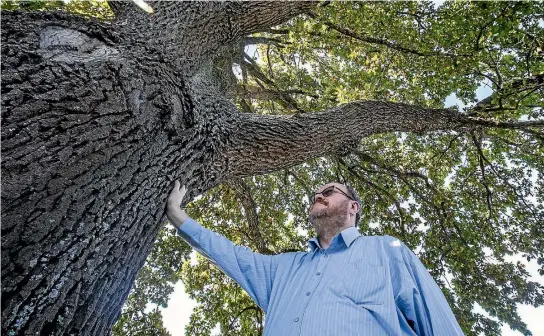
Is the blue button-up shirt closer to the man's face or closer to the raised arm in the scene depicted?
the raised arm

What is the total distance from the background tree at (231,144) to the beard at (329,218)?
2.27 feet

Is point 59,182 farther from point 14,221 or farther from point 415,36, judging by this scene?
point 415,36

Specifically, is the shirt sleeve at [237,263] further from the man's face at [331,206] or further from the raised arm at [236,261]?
the man's face at [331,206]

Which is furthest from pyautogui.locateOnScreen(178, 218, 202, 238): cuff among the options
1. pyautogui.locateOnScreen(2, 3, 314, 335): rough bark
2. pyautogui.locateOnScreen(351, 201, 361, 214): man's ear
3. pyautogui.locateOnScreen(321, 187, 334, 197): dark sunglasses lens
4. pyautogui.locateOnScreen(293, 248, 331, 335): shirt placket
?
pyautogui.locateOnScreen(351, 201, 361, 214): man's ear

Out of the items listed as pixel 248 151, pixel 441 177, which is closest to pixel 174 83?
pixel 248 151

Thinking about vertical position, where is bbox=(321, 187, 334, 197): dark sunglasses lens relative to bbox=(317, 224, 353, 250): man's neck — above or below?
above

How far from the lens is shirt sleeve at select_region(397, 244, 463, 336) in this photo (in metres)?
1.71

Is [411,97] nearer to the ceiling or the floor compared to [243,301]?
nearer to the ceiling

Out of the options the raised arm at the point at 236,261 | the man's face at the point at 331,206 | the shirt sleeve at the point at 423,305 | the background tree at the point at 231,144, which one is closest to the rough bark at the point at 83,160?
the background tree at the point at 231,144

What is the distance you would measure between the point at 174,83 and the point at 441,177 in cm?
594

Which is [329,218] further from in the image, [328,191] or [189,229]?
[189,229]

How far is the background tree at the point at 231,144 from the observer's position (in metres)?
1.59

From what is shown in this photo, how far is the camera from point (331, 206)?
2.90 metres

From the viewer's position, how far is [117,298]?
5.83ft
